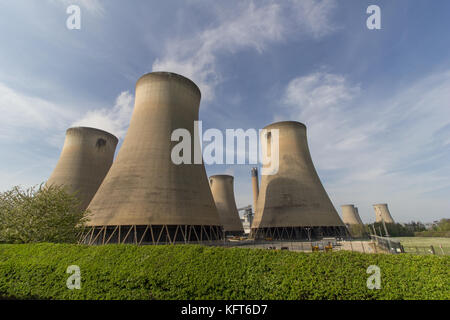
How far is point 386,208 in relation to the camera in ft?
228

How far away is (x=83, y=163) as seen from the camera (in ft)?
94.7

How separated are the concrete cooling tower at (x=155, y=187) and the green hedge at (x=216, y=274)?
870 centimetres

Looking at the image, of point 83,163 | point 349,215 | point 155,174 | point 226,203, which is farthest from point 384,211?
point 83,163

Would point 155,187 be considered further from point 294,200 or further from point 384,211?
point 384,211

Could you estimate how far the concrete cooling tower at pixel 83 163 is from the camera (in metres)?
27.4

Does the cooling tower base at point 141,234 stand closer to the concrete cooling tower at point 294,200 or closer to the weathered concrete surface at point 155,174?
the weathered concrete surface at point 155,174

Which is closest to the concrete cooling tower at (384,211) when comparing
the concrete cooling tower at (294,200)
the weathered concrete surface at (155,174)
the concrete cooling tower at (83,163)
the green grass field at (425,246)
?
the green grass field at (425,246)

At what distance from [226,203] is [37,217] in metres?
36.9

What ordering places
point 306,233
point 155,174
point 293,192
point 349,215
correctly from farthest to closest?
point 349,215
point 306,233
point 293,192
point 155,174

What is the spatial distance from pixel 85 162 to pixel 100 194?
47.4ft

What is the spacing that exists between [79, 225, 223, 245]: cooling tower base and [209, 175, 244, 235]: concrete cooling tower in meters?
27.0

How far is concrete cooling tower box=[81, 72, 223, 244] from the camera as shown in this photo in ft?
53.5

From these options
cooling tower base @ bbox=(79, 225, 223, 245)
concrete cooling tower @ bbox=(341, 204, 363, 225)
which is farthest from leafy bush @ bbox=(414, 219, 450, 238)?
cooling tower base @ bbox=(79, 225, 223, 245)

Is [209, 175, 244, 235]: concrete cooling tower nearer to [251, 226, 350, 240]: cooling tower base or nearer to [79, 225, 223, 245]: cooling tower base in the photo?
[251, 226, 350, 240]: cooling tower base
